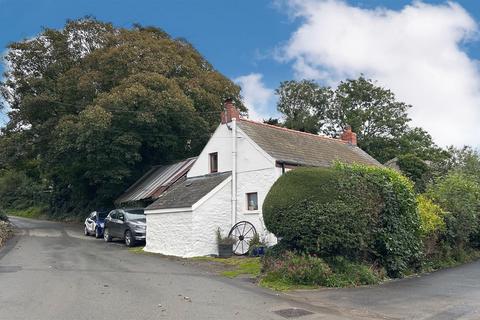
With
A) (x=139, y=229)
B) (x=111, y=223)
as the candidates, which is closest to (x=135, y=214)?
(x=139, y=229)

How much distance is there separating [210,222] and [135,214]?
240 inches

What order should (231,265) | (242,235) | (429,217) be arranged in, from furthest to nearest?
(242,235)
(429,217)
(231,265)

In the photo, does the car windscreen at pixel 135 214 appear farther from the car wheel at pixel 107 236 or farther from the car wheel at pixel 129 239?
the car wheel at pixel 107 236

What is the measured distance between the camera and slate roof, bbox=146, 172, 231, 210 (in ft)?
74.0

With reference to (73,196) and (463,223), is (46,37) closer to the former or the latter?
(73,196)

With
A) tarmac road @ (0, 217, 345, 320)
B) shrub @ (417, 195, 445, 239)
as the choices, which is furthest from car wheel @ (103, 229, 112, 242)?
shrub @ (417, 195, 445, 239)

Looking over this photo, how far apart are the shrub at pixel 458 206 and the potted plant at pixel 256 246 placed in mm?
7336

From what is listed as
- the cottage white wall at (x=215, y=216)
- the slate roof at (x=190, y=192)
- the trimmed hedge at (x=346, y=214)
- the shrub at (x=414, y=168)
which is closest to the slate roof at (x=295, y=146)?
the cottage white wall at (x=215, y=216)

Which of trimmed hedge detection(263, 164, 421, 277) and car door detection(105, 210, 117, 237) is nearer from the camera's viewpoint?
trimmed hedge detection(263, 164, 421, 277)

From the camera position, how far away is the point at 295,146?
24.9 m

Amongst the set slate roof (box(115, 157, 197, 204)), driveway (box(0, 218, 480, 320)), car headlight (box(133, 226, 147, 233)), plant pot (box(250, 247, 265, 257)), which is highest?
slate roof (box(115, 157, 197, 204))

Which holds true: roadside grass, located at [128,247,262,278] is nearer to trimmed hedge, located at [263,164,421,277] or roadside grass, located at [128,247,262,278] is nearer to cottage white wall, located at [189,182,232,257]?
cottage white wall, located at [189,182,232,257]

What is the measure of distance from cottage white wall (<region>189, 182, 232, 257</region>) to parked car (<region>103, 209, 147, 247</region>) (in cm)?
479

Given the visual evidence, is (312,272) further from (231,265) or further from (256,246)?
(256,246)
